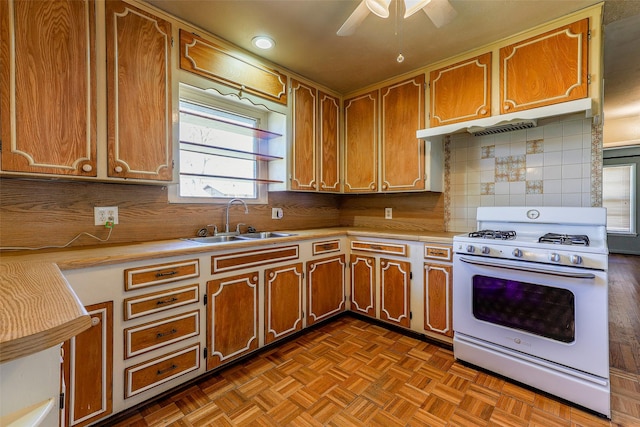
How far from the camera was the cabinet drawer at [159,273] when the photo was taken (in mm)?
1501

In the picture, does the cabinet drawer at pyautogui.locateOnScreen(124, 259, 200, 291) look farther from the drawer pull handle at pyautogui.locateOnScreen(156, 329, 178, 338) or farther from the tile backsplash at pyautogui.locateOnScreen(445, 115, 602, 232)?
the tile backsplash at pyautogui.locateOnScreen(445, 115, 602, 232)

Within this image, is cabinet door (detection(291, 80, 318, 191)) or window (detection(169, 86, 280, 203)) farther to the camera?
cabinet door (detection(291, 80, 318, 191))

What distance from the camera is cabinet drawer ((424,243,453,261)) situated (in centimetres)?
219

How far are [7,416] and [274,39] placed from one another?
2.34 metres

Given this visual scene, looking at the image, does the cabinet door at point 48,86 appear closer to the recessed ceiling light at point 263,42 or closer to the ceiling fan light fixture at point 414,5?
the recessed ceiling light at point 263,42

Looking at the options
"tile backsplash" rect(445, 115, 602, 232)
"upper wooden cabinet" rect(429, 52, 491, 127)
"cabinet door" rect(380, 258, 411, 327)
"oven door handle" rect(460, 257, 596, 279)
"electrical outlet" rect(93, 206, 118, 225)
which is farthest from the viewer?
"cabinet door" rect(380, 258, 411, 327)

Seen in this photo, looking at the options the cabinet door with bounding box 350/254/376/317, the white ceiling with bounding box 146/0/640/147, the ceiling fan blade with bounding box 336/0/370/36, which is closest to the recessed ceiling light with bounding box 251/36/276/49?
the white ceiling with bounding box 146/0/640/147

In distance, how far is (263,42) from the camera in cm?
222

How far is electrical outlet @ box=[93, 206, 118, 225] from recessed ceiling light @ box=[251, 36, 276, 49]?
4.97 ft

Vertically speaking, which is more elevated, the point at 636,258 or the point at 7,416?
the point at 7,416

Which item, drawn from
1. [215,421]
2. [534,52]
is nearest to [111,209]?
[215,421]

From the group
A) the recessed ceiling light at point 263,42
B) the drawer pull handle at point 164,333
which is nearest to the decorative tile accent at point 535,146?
the recessed ceiling light at point 263,42

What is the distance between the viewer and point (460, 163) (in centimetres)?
268

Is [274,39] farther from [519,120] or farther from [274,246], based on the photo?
[519,120]
